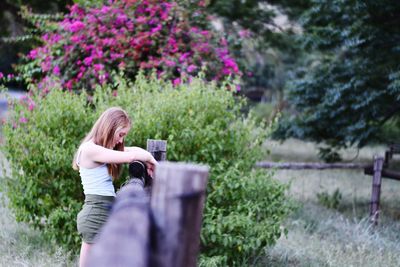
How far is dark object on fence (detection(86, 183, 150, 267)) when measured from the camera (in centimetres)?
143

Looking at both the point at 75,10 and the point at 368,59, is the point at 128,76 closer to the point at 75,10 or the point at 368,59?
the point at 75,10

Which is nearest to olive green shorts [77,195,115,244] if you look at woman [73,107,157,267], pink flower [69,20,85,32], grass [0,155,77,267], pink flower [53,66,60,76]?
woman [73,107,157,267]

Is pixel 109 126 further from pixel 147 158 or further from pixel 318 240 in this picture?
pixel 318 240

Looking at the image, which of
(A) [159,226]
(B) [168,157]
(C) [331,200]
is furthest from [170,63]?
(A) [159,226]

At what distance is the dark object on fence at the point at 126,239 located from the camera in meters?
1.43

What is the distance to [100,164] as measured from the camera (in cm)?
384

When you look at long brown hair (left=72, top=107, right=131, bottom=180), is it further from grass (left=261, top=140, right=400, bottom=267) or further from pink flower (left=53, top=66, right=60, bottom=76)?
pink flower (left=53, top=66, right=60, bottom=76)

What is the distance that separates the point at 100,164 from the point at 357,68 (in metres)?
7.19

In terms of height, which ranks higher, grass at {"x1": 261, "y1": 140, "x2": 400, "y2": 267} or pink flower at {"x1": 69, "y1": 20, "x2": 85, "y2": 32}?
pink flower at {"x1": 69, "y1": 20, "x2": 85, "y2": 32}

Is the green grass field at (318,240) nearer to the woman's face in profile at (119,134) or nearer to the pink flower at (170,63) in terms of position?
the woman's face in profile at (119,134)

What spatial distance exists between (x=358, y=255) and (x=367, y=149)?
15.6 meters

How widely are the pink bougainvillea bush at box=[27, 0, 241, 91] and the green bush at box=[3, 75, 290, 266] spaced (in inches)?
94.2

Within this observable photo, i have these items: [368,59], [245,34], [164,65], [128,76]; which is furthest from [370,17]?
[128,76]

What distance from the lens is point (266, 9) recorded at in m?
15.6
